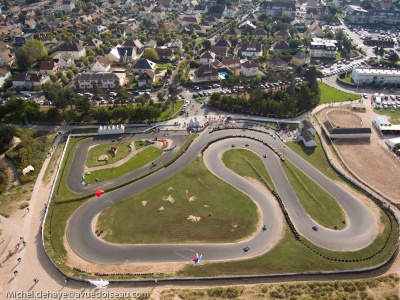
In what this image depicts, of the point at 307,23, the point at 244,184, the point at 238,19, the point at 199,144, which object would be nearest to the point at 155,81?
the point at 199,144

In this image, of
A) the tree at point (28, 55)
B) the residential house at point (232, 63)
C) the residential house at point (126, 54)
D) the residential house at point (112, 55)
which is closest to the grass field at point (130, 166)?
the residential house at point (232, 63)

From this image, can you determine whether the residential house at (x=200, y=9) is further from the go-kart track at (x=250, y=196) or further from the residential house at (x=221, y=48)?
the go-kart track at (x=250, y=196)

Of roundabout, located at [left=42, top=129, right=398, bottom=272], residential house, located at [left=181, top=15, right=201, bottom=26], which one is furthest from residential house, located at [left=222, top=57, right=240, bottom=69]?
residential house, located at [left=181, top=15, right=201, bottom=26]

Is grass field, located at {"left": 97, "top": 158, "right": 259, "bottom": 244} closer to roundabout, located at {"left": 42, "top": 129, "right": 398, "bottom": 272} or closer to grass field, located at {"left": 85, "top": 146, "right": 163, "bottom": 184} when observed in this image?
roundabout, located at {"left": 42, "top": 129, "right": 398, "bottom": 272}

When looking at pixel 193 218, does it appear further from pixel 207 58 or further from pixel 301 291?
pixel 207 58

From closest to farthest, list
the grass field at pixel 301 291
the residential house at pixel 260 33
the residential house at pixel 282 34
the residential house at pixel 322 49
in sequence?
1. the grass field at pixel 301 291
2. the residential house at pixel 322 49
3. the residential house at pixel 282 34
4. the residential house at pixel 260 33

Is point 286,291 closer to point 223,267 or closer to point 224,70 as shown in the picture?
point 223,267
